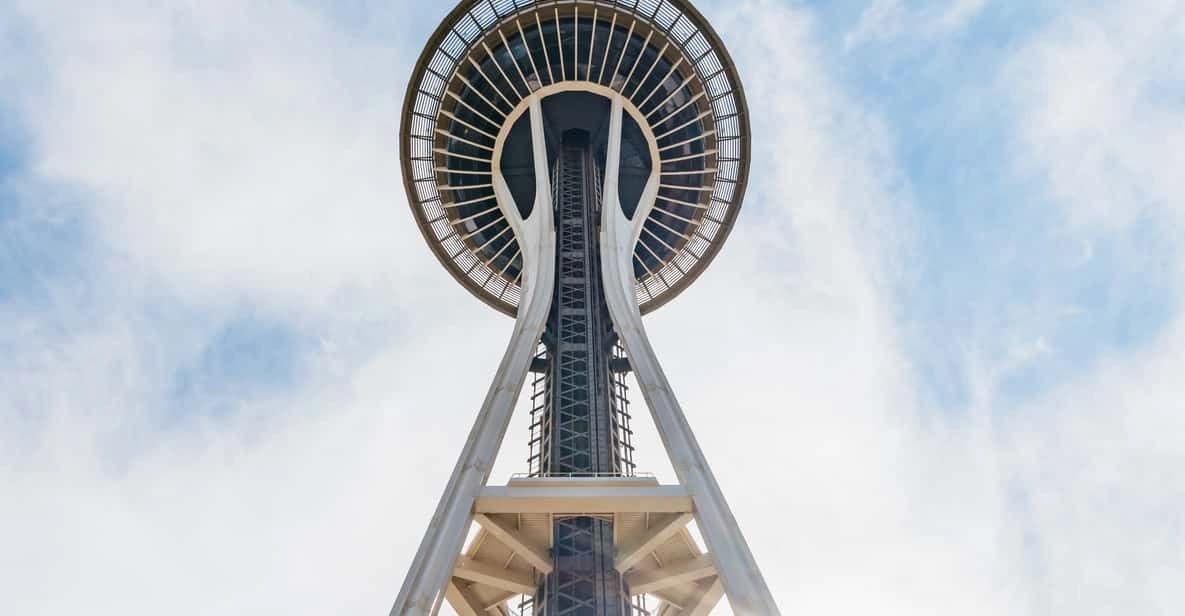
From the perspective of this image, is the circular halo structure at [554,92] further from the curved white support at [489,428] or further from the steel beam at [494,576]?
the steel beam at [494,576]

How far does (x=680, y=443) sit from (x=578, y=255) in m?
10.3

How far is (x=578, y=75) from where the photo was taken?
28.4 m

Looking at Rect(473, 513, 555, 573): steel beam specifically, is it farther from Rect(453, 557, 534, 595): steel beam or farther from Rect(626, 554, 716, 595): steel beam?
Rect(626, 554, 716, 595): steel beam

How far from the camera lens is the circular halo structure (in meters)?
28.0

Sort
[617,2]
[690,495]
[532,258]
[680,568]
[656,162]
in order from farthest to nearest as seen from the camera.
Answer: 1. [656,162]
2. [617,2]
3. [532,258]
4. [680,568]
5. [690,495]

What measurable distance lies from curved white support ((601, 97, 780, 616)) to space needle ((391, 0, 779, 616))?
4 cm

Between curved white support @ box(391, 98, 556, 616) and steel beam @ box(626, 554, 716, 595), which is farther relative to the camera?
steel beam @ box(626, 554, 716, 595)

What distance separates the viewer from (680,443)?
54.1ft

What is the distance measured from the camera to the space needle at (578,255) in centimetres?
1571

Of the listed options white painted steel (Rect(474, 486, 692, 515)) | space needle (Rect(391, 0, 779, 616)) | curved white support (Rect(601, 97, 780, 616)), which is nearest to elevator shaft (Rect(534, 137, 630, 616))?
space needle (Rect(391, 0, 779, 616))

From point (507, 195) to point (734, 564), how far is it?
17548mm

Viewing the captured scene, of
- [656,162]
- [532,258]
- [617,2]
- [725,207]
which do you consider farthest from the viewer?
[725,207]

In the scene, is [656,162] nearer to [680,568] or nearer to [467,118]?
[467,118]

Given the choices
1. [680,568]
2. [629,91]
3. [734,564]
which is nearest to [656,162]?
[629,91]
